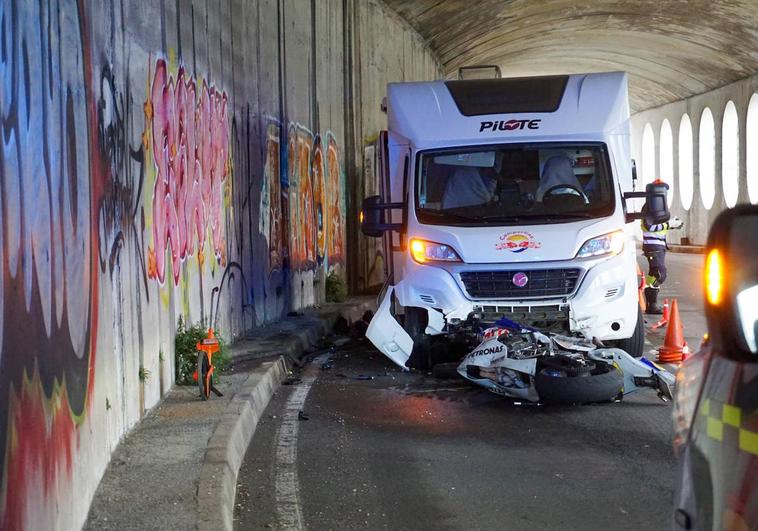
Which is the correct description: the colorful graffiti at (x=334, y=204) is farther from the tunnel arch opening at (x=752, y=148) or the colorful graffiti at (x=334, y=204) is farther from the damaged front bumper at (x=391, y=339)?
the tunnel arch opening at (x=752, y=148)

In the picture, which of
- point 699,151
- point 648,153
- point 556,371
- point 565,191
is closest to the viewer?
point 556,371

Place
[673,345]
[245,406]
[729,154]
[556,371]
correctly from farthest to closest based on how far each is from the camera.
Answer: [729,154], [673,345], [556,371], [245,406]

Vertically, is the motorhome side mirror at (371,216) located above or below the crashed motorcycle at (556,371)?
above

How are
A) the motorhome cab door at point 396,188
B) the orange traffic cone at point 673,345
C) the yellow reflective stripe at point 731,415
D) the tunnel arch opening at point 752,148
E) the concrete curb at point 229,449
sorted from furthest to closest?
the tunnel arch opening at point 752,148
the motorhome cab door at point 396,188
the orange traffic cone at point 673,345
the concrete curb at point 229,449
the yellow reflective stripe at point 731,415

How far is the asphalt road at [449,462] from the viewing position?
5500 millimetres

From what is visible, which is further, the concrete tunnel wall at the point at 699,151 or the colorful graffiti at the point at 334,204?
the concrete tunnel wall at the point at 699,151

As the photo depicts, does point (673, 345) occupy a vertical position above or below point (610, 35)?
below

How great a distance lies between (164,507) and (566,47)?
34.0 m

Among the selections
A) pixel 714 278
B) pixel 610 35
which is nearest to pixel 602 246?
pixel 714 278

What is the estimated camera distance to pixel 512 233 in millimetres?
9844

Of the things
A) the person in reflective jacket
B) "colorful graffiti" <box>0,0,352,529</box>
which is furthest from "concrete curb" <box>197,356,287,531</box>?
the person in reflective jacket

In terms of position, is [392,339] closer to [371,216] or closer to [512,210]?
[371,216]

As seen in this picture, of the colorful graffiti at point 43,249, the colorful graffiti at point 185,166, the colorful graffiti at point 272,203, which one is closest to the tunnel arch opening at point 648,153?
the colorful graffiti at point 272,203

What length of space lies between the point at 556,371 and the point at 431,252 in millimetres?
2274
